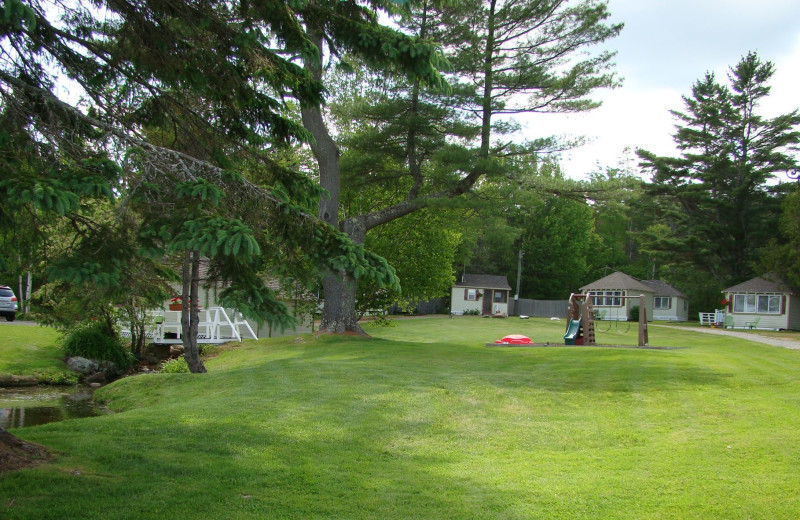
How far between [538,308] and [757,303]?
1791 cm

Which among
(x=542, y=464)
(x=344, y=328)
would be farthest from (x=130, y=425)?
(x=344, y=328)

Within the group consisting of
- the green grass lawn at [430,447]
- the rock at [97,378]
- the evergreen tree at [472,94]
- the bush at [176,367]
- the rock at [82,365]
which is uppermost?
the evergreen tree at [472,94]

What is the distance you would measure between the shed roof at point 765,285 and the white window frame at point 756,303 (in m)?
0.38

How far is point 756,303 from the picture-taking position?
35.5 metres

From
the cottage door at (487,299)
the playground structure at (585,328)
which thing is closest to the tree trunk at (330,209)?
the playground structure at (585,328)

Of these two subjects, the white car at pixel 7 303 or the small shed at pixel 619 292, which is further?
the small shed at pixel 619 292

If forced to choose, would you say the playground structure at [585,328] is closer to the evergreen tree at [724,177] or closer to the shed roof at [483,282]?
the evergreen tree at [724,177]

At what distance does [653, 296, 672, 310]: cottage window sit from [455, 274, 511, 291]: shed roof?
11209mm

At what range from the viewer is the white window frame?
34875mm

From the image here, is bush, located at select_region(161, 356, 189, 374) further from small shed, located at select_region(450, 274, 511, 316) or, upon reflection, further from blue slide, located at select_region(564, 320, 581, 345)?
small shed, located at select_region(450, 274, 511, 316)

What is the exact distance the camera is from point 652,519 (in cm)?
461

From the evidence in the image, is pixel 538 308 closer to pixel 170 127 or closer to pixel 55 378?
pixel 55 378

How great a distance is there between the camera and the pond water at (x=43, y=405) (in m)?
10.4

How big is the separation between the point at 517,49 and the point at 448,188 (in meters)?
5.14
